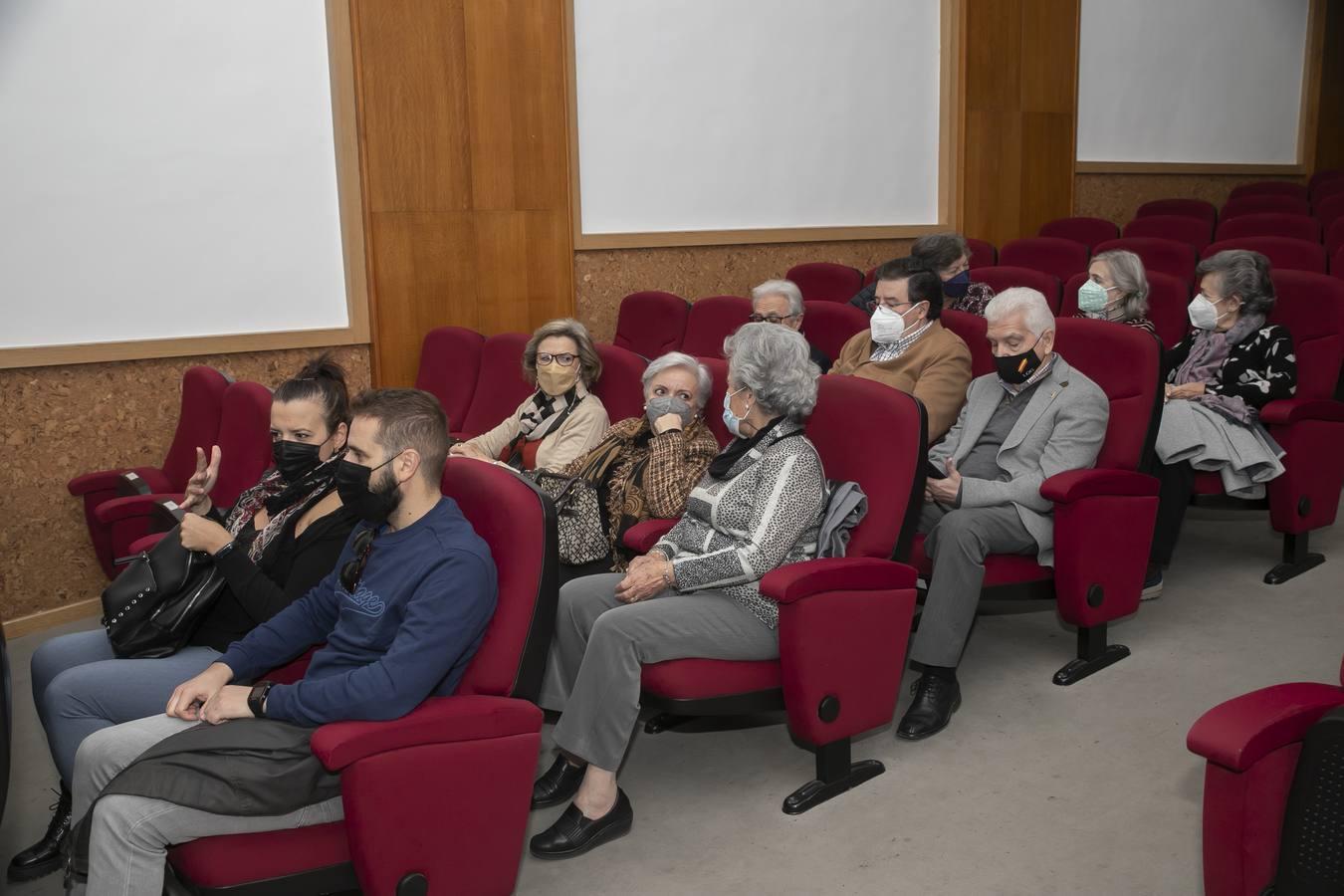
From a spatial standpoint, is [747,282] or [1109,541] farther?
[747,282]

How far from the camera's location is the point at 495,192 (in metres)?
5.21

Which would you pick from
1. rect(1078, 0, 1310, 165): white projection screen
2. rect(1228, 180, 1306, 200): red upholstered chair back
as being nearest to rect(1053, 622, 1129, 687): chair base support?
rect(1228, 180, 1306, 200): red upholstered chair back

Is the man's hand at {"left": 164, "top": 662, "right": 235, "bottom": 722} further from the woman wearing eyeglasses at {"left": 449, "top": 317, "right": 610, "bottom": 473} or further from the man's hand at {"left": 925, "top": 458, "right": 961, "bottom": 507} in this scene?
the man's hand at {"left": 925, "top": 458, "right": 961, "bottom": 507}

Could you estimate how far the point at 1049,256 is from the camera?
5.87 meters

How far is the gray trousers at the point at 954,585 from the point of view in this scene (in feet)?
9.57

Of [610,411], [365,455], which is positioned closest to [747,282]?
[610,411]

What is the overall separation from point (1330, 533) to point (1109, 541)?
177 cm

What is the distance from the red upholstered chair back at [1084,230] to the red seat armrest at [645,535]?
14.1 feet

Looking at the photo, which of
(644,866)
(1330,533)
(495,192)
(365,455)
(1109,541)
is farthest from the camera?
(495,192)

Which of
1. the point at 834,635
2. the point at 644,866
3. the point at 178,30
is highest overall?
the point at 178,30

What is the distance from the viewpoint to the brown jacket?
133 inches

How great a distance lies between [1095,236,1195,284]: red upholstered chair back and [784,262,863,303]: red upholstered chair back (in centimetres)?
113

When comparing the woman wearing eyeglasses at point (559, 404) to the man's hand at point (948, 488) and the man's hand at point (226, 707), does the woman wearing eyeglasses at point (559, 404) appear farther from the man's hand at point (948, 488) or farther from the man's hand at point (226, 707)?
the man's hand at point (226, 707)

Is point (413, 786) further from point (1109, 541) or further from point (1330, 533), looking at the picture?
point (1330, 533)
